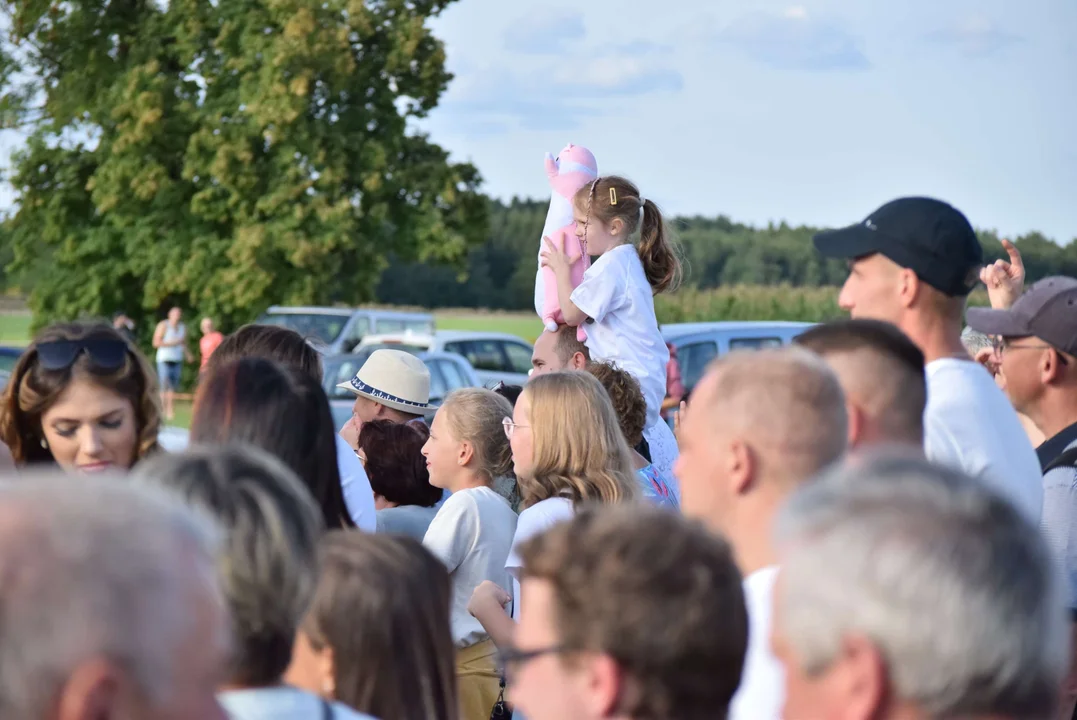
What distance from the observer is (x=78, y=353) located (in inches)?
154

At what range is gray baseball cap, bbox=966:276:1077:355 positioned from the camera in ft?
13.9

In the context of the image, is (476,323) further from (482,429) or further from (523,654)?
(523,654)

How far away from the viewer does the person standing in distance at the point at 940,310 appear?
3.42 metres

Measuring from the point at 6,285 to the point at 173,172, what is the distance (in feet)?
17.2

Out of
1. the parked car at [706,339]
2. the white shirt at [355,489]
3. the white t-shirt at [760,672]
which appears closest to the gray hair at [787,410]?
the white t-shirt at [760,672]

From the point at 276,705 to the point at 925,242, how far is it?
2.34 metres

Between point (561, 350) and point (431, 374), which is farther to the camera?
point (431, 374)

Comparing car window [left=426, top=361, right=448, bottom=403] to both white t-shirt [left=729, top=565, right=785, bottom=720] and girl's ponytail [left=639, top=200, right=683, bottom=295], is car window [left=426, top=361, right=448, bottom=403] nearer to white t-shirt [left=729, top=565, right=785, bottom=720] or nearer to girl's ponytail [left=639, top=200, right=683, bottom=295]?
girl's ponytail [left=639, top=200, right=683, bottom=295]

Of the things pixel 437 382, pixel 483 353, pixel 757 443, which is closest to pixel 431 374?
pixel 437 382

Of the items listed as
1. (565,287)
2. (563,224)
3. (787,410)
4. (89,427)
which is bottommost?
(89,427)

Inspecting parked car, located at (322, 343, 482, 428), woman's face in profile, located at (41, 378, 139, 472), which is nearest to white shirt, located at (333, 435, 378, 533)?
woman's face in profile, located at (41, 378, 139, 472)

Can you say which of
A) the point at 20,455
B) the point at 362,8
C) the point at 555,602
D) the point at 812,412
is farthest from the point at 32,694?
the point at 362,8

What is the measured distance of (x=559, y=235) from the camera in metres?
5.92

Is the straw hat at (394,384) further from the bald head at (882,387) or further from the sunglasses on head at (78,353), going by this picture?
the bald head at (882,387)
